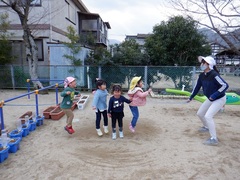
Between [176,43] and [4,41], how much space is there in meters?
8.72

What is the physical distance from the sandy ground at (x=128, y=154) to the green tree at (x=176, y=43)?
608cm

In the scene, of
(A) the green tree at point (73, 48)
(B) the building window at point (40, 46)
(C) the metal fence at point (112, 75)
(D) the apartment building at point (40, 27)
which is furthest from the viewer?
(B) the building window at point (40, 46)

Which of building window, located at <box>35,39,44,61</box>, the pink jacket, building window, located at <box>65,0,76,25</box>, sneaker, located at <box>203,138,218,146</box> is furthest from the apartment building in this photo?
sneaker, located at <box>203,138,218,146</box>

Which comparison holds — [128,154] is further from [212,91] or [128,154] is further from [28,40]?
[28,40]

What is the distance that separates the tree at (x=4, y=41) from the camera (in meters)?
10.3

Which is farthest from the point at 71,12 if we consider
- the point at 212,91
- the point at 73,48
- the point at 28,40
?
the point at 212,91

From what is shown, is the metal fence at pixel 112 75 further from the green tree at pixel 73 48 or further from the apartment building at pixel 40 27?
the apartment building at pixel 40 27

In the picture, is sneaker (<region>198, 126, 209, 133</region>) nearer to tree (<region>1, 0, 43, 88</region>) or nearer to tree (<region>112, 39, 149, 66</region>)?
tree (<region>112, 39, 149, 66</region>)

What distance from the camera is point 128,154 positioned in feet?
11.4

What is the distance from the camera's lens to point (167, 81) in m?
10.1

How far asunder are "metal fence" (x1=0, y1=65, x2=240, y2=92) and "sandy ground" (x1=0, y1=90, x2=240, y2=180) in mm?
4652

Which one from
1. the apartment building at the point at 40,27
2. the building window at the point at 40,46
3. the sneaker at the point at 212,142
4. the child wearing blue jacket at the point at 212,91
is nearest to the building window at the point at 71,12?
the apartment building at the point at 40,27

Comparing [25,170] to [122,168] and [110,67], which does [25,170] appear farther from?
[110,67]

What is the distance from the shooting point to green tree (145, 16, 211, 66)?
10500mm
